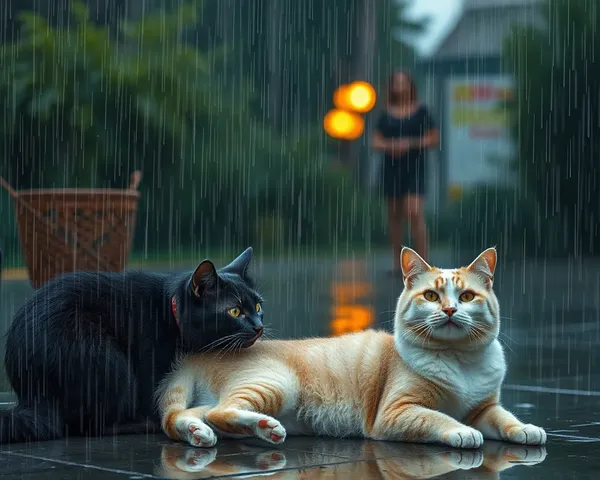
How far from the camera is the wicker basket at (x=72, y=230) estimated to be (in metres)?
9.68

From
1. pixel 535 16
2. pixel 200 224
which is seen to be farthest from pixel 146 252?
pixel 535 16

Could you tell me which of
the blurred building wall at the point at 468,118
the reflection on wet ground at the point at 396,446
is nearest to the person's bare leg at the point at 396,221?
the reflection on wet ground at the point at 396,446

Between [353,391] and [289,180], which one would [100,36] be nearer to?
[289,180]

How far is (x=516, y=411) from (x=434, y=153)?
99.6 feet

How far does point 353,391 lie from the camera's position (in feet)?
16.8

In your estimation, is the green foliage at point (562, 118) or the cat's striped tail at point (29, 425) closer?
the cat's striped tail at point (29, 425)

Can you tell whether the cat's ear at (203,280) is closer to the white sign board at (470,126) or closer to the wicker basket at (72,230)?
the wicker basket at (72,230)

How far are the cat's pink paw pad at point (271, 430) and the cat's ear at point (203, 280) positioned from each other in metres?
0.87

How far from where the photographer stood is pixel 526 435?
4.79m

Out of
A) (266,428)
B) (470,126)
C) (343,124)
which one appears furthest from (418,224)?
(470,126)

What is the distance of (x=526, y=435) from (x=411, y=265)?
Result: 93 centimetres

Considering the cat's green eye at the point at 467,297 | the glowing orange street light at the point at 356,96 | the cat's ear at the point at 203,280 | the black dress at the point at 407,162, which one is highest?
the glowing orange street light at the point at 356,96

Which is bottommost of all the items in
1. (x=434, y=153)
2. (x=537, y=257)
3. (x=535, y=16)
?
(x=537, y=257)

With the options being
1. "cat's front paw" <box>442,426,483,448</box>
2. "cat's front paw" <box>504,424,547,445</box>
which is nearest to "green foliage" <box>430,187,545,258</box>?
"cat's front paw" <box>504,424,547,445</box>
